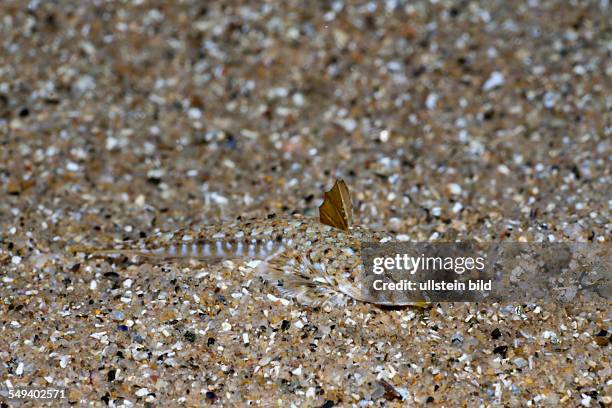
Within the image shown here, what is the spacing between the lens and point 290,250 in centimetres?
427

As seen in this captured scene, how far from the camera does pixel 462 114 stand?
5.61 meters

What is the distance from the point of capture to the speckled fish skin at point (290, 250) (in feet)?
13.4

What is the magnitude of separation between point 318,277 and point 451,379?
949mm

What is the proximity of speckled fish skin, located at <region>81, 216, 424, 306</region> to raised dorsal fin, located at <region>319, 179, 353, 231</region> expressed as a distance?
4 centimetres

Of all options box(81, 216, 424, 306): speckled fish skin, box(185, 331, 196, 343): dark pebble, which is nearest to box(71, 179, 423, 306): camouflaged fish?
box(81, 216, 424, 306): speckled fish skin

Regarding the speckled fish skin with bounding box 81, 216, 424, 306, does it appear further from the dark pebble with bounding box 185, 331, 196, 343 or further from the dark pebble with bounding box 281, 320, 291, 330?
the dark pebble with bounding box 185, 331, 196, 343

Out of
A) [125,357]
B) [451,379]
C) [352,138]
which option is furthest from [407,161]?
[125,357]

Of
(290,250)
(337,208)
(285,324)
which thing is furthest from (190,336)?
(337,208)

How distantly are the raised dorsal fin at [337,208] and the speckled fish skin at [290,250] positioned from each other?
0.04 metres

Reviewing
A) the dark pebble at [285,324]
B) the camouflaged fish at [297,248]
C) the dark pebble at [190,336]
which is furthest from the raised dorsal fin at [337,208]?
the dark pebble at [190,336]

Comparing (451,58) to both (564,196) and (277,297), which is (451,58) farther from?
(277,297)

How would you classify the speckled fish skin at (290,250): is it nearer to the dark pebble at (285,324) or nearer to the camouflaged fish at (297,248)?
the camouflaged fish at (297,248)

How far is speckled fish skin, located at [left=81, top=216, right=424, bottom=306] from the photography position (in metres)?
4.09

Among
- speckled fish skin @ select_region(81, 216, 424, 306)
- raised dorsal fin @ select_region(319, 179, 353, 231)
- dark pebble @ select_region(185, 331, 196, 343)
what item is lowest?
dark pebble @ select_region(185, 331, 196, 343)
